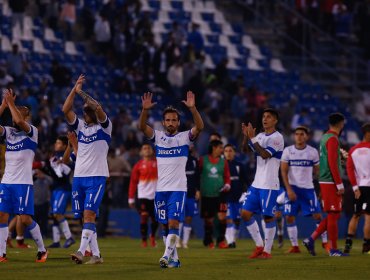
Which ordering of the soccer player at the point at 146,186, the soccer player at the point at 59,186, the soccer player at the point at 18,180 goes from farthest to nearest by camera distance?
the soccer player at the point at 146,186 → the soccer player at the point at 59,186 → the soccer player at the point at 18,180

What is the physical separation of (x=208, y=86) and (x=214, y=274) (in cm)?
2324

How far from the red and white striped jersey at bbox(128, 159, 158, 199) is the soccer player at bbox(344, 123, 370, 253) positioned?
6132mm

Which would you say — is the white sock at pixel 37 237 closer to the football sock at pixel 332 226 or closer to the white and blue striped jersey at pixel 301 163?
the football sock at pixel 332 226

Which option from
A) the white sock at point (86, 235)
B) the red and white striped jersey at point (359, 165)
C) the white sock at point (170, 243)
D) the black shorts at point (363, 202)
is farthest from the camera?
the red and white striped jersey at point (359, 165)

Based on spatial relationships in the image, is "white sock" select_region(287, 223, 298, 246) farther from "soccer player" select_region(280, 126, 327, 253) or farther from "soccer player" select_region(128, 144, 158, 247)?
"soccer player" select_region(128, 144, 158, 247)

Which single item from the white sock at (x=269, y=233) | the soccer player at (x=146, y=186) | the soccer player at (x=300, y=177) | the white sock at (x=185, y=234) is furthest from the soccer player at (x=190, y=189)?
the white sock at (x=269, y=233)

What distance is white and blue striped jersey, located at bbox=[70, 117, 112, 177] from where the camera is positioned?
19188 millimetres

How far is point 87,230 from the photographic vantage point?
18875 mm

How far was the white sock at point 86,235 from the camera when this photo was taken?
1873 centimetres

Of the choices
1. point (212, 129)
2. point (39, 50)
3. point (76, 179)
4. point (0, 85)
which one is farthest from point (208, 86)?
point (76, 179)

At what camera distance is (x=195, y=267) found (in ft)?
61.8

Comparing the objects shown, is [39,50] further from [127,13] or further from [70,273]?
[70,273]

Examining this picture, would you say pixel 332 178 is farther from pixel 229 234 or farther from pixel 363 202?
pixel 229 234

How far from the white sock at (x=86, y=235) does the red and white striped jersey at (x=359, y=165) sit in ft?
22.3
